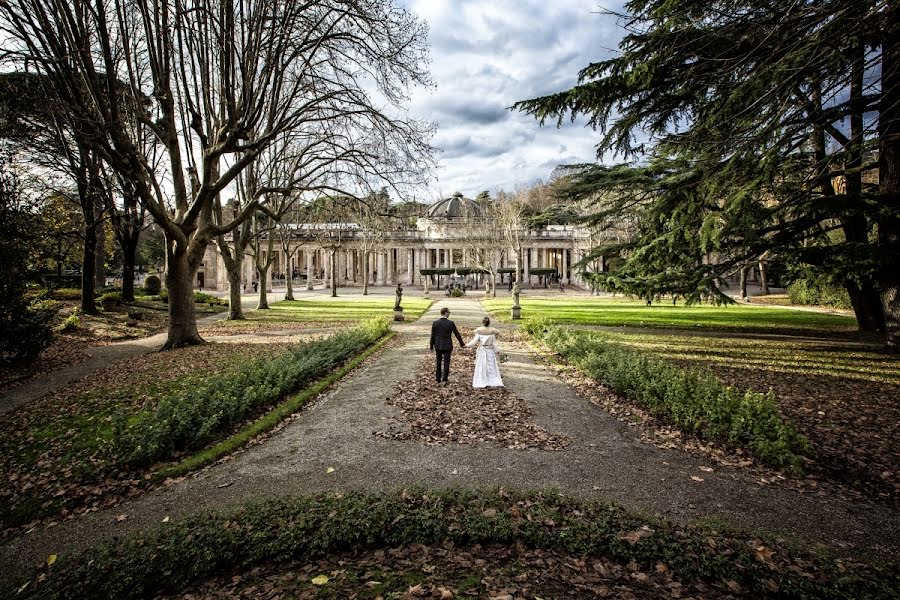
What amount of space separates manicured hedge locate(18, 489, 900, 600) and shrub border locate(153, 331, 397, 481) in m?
1.56

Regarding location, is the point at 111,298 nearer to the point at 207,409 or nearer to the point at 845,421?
the point at 207,409

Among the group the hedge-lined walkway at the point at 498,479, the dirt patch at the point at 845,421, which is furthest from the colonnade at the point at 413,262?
the hedge-lined walkway at the point at 498,479

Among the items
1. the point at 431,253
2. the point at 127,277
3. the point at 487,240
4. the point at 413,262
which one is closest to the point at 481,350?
the point at 127,277

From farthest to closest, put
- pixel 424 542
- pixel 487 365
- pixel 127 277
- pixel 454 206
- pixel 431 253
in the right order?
pixel 454 206 < pixel 431 253 < pixel 127 277 < pixel 487 365 < pixel 424 542

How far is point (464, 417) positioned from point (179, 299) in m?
11.3

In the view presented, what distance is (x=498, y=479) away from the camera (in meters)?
5.42

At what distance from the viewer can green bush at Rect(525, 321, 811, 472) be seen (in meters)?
5.90

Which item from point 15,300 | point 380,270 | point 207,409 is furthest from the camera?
point 380,270

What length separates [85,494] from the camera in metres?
5.16

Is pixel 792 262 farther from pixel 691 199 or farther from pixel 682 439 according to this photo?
pixel 682 439

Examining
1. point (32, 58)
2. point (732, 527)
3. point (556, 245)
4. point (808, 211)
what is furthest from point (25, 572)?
point (556, 245)

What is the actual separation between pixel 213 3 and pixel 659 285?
14518mm

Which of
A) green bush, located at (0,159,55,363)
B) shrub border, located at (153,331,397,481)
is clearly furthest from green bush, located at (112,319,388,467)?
green bush, located at (0,159,55,363)

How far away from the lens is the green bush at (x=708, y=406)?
590 cm
